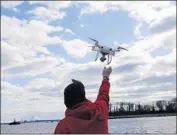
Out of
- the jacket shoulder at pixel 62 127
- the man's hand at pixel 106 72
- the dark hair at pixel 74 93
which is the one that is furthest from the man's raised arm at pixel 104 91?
the jacket shoulder at pixel 62 127

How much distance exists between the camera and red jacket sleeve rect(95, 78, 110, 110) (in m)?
4.71

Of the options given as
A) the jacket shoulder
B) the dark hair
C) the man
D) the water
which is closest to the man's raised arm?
the man

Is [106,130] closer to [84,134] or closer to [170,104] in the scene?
[84,134]

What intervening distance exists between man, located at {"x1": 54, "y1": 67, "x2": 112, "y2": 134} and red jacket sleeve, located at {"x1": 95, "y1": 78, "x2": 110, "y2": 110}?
118 millimetres

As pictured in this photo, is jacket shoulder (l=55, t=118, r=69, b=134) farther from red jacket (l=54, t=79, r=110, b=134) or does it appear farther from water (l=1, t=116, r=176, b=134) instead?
water (l=1, t=116, r=176, b=134)

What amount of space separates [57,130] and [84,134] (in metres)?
0.31

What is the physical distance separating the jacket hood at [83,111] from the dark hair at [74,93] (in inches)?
2.2

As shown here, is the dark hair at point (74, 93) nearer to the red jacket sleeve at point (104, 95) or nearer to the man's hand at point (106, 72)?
the red jacket sleeve at point (104, 95)

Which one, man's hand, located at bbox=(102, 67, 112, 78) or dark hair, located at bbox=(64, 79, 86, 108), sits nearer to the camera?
dark hair, located at bbox=(64, 79, 86, 108)

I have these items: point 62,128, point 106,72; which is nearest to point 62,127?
point 62,128

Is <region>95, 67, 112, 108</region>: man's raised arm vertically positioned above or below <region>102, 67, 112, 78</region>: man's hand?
below

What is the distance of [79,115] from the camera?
14.6ft

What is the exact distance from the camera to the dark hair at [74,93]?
447 cm

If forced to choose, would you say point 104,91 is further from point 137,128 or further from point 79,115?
point 137,128
